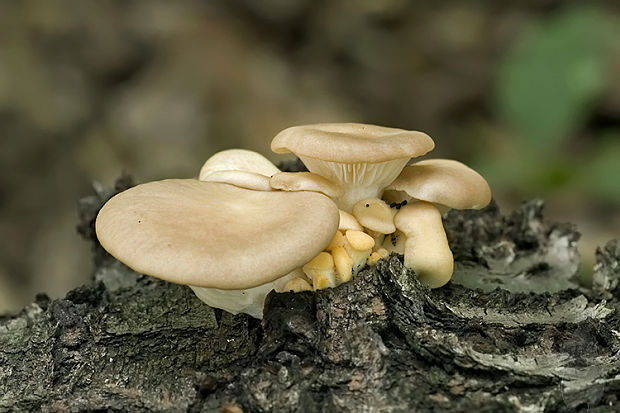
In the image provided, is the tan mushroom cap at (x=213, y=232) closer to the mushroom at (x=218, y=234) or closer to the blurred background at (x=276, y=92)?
the mushroom at (x=218, y=234)

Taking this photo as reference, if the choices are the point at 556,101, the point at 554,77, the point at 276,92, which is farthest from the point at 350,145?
the point at 276,92

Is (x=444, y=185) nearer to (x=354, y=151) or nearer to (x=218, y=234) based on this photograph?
(x=354, y=151)

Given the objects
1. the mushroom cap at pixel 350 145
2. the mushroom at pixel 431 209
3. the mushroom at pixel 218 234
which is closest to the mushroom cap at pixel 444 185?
the mushroom at pixel 431 209

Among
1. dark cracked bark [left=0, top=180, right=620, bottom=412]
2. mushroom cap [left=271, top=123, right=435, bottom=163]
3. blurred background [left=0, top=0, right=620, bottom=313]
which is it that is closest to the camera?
Answer: dark cracked bark [left=0, top=180, right=620, bottom=412]

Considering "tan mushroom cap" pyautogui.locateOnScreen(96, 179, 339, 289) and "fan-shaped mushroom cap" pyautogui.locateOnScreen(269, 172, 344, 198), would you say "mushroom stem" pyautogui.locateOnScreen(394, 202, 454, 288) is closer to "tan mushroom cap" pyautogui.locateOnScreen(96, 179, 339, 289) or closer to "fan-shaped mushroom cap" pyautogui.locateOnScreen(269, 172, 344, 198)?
"fan-shaped mushroom cap" pyautogui.locateOnScreen(269, 172, 344, 198)

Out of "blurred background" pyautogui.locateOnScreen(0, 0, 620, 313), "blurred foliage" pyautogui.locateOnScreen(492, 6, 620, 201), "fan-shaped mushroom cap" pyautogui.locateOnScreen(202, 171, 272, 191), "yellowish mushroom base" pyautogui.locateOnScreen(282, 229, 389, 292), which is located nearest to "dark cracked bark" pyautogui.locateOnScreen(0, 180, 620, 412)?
"yellowish mushroom base" pyautogui.locateOnScreen(282, 229, 389, 292)

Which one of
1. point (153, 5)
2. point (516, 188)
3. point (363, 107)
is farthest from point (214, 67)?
point (516, 188)
